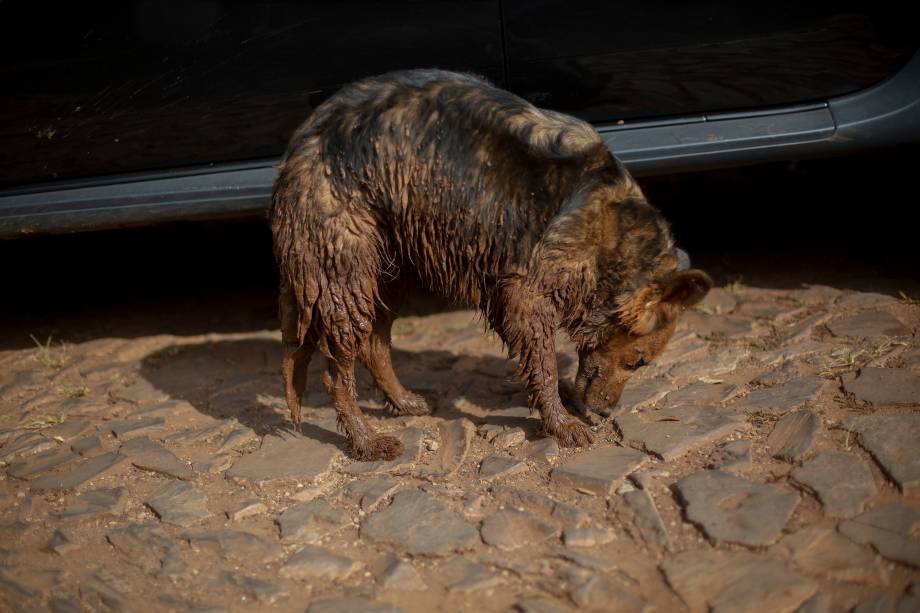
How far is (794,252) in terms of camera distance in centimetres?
660

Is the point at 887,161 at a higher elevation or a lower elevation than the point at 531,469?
higher

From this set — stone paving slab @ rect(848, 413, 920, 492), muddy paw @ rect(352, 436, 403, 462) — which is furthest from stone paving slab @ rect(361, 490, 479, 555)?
stone paving slab @ rect(848, 413, 920, 492)

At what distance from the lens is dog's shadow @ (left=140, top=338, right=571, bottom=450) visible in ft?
16.6

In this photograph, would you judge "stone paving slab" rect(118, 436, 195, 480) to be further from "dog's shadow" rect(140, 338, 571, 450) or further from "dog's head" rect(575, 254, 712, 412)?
"dog's head" rect(575, 254, 712, 412)

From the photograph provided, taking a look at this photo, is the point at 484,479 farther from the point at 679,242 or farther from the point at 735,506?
the point at 679,242

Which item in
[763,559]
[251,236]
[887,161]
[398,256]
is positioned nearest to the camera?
[763,559]

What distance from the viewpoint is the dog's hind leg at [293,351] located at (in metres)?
4.66

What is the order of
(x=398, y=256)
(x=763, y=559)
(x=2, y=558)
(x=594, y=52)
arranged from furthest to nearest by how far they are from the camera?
(x=594, y=52) < (x=398, y=256) < (x=2, y=558) < (x=763, y=559)

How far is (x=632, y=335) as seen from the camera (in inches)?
179

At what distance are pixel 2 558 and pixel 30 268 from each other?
4.22 metres

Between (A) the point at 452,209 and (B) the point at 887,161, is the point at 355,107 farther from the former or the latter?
(B) the point at 887,161

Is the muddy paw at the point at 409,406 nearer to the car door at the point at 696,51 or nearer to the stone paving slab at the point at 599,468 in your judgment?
the stone paving slab at the point at 599,468

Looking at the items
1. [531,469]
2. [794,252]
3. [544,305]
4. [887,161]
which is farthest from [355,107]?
[887,161]

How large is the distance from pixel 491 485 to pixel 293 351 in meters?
1.25
